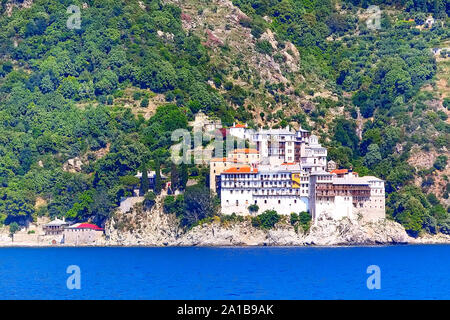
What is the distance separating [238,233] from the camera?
12525 cm

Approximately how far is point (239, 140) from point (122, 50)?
39860 millimetres

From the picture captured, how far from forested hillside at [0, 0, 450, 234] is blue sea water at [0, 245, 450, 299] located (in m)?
12.5

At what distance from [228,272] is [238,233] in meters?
26.3

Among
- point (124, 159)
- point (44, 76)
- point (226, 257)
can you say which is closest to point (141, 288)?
point (226, 257)

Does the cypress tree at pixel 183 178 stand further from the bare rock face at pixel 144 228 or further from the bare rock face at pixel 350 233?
the bare rock face at pixel 350 233

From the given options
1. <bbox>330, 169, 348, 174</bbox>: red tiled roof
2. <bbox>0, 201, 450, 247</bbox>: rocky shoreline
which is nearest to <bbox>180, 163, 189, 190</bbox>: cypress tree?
<bbox>0, 201, 450, 247</bbox>: rocky shoreline

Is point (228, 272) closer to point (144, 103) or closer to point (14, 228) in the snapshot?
point (14, 228)

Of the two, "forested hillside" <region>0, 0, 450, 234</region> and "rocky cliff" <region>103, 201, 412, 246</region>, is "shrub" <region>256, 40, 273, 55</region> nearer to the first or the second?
"forested hillside" <region>0, 0, 450, 234</region>

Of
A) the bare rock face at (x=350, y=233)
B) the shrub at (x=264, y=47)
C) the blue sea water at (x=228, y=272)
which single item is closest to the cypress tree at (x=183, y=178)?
the blue sea water at (x=228, y=272)

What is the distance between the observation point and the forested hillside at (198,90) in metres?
139

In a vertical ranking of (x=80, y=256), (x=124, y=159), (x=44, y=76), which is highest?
(x=44, y=76)

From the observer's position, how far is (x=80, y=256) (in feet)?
389

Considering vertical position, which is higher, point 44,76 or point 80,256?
Answer: point 44,76
